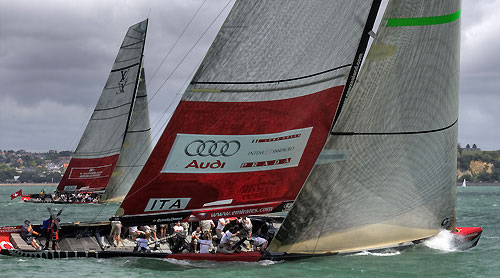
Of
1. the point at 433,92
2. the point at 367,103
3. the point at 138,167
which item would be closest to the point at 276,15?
the point at 367,103

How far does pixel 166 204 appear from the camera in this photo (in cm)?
1686

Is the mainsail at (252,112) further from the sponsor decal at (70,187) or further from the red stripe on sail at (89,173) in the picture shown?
the sponsor decal at (70,187)

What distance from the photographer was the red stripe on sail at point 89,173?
47.4 meters

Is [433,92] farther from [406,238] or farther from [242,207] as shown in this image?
[242,207]

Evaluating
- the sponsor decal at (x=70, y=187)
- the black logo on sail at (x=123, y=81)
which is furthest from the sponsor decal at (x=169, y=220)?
the sponsor decal at (x=70, y=187)

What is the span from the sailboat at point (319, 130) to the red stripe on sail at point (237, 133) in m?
0.03

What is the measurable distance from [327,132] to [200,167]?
129 inches

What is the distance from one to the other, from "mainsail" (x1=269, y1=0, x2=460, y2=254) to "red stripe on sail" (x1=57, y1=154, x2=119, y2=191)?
31937 millimetres

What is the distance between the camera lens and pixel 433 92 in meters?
16.9

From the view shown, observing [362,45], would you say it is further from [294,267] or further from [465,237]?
[465,237]

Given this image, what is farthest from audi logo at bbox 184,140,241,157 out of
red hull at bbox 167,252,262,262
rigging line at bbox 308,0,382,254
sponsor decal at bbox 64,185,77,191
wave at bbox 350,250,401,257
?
sponsor decal at bbox 64,185,77,191

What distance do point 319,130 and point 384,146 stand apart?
75.6 inches

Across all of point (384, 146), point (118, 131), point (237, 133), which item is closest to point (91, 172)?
point (118, 131)

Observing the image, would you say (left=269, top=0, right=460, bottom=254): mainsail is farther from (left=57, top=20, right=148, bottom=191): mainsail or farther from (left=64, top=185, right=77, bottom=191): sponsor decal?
(left=64, top=185, right=77, bottom=191): sponsor decal
